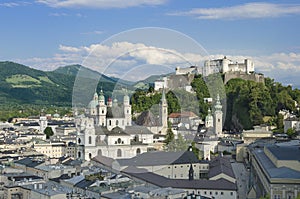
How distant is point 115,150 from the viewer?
106 ft

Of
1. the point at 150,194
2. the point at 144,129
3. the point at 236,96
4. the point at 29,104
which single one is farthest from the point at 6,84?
the point at 150,194

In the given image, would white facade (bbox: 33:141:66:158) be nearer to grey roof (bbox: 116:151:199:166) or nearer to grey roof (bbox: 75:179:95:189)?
grey roof (bbox: 116:151:199:166)

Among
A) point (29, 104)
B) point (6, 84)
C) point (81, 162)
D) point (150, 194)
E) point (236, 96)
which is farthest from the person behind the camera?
point (6, 84)

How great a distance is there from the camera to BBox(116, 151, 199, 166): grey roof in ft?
86.3

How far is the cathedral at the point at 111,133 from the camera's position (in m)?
31.9

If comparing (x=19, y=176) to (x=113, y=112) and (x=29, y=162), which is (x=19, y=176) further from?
(x=113, y=112)

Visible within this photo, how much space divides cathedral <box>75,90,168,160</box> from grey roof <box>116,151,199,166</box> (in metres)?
4.67

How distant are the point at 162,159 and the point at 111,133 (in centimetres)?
675

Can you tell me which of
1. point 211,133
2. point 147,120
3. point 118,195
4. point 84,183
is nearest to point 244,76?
point 211,133

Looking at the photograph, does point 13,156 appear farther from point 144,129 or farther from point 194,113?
point 194,113

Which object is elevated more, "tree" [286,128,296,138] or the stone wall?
the stone wall

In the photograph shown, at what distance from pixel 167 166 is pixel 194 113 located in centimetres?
797

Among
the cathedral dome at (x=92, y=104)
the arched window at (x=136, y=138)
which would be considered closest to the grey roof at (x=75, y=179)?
the arched window at (x=136, y=138)

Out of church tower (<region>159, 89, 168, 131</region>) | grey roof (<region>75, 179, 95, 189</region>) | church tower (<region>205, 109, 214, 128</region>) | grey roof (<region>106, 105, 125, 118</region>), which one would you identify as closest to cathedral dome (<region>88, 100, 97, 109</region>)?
grey roof (<region>106, 105, 125, 118</region>)
